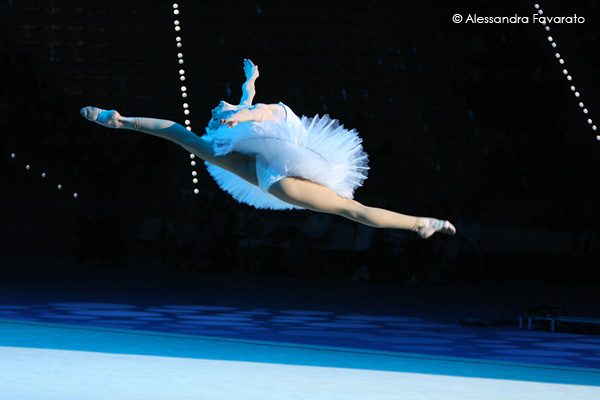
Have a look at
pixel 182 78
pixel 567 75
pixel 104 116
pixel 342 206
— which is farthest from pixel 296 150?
pixel 567 75

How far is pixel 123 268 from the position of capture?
12.1m

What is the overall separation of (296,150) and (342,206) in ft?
1.21

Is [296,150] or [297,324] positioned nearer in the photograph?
[296,150]

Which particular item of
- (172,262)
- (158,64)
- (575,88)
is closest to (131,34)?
(158,64)

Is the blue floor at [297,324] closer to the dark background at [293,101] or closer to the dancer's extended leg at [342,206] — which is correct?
the dancer's extended leg at [342,206]

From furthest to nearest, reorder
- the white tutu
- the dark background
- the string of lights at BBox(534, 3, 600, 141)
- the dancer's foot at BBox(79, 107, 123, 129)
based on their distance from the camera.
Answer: the string of lights at BBox(534, 3, 600, 141) < the dark background < the white tutu < the dancer's foot at BBox(79, 107, 123, 129)

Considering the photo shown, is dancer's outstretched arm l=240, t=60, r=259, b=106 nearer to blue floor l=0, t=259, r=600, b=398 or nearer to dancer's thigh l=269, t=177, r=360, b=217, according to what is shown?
dancer's thigh l=269, t=177, r=360, b=217

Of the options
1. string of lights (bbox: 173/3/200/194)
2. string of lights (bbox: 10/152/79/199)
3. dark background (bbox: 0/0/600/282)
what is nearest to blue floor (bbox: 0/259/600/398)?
dark background (bbox: 0/0/600/282)

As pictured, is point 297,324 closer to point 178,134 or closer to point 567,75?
point 178,134

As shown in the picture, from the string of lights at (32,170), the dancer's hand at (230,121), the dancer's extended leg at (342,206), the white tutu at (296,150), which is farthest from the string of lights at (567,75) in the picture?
the dancer's hand at (230,121)

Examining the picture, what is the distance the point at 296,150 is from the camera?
15.4 feet

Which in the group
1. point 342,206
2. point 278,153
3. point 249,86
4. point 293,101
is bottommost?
point 342,206

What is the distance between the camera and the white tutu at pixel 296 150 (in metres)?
4.64

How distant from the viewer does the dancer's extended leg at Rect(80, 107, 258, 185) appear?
15.0 ft
